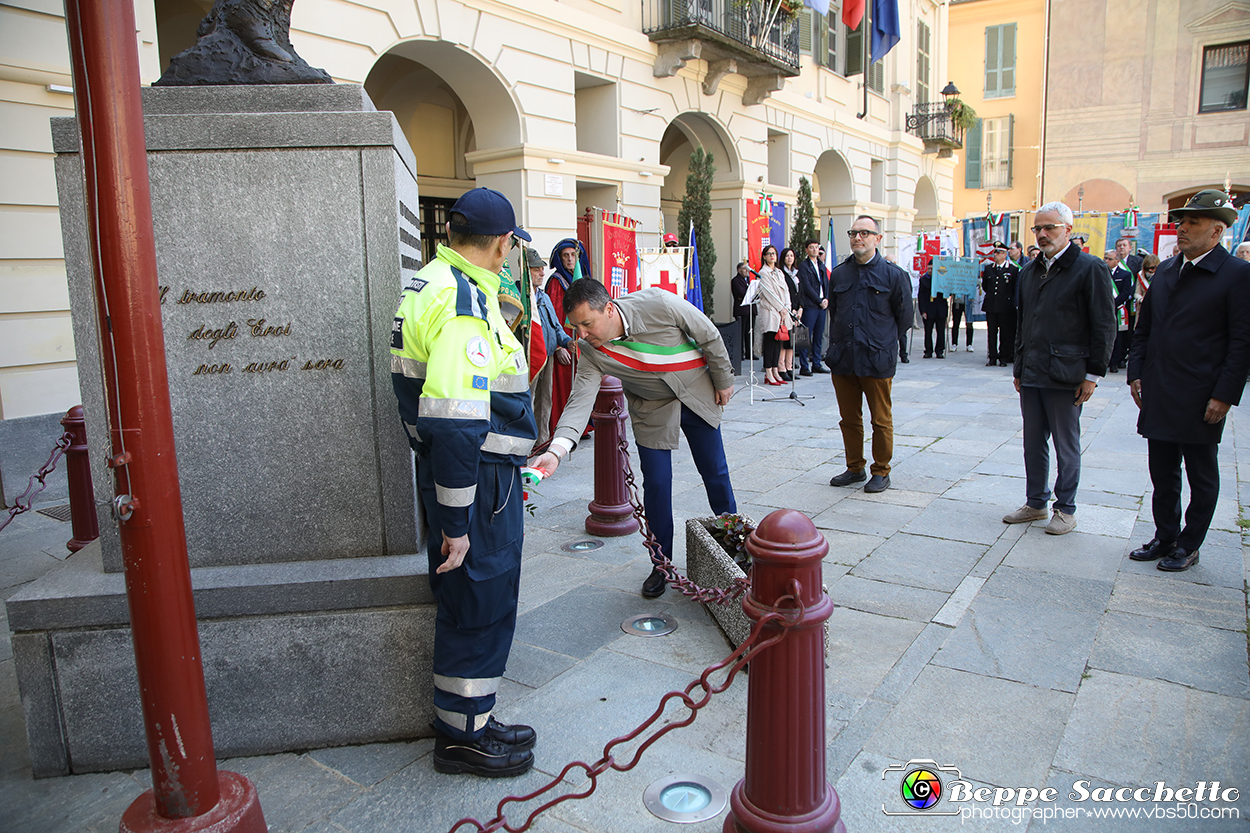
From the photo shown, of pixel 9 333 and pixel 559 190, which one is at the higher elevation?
pixel 559 190

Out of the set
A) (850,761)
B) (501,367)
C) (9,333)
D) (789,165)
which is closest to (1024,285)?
(850,761)

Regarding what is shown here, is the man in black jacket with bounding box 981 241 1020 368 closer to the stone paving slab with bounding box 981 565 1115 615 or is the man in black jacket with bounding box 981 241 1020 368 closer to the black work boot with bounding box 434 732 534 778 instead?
the stone paving slab with bounding box 981 565 1115 615

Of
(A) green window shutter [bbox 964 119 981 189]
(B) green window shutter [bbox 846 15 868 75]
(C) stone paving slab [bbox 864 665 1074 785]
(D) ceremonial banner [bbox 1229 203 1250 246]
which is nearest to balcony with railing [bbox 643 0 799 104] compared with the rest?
(B) green window shutter [bbox 846 15 868 75]

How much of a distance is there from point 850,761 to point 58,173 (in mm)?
3282

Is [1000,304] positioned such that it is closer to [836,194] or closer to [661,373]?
[836,194]

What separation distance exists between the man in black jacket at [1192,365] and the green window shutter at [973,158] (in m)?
32.7

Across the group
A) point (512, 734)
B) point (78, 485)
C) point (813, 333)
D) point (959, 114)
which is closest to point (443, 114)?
point (813, 333)

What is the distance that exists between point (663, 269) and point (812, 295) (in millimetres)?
2465

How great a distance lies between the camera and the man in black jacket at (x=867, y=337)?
20.3 ft

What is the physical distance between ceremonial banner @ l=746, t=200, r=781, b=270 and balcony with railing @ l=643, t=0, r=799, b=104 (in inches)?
101

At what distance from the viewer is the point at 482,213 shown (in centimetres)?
262

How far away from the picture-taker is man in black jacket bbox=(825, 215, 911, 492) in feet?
20.3

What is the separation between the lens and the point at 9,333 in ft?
21.7

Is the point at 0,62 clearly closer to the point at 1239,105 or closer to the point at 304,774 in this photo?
the point at 304,774
